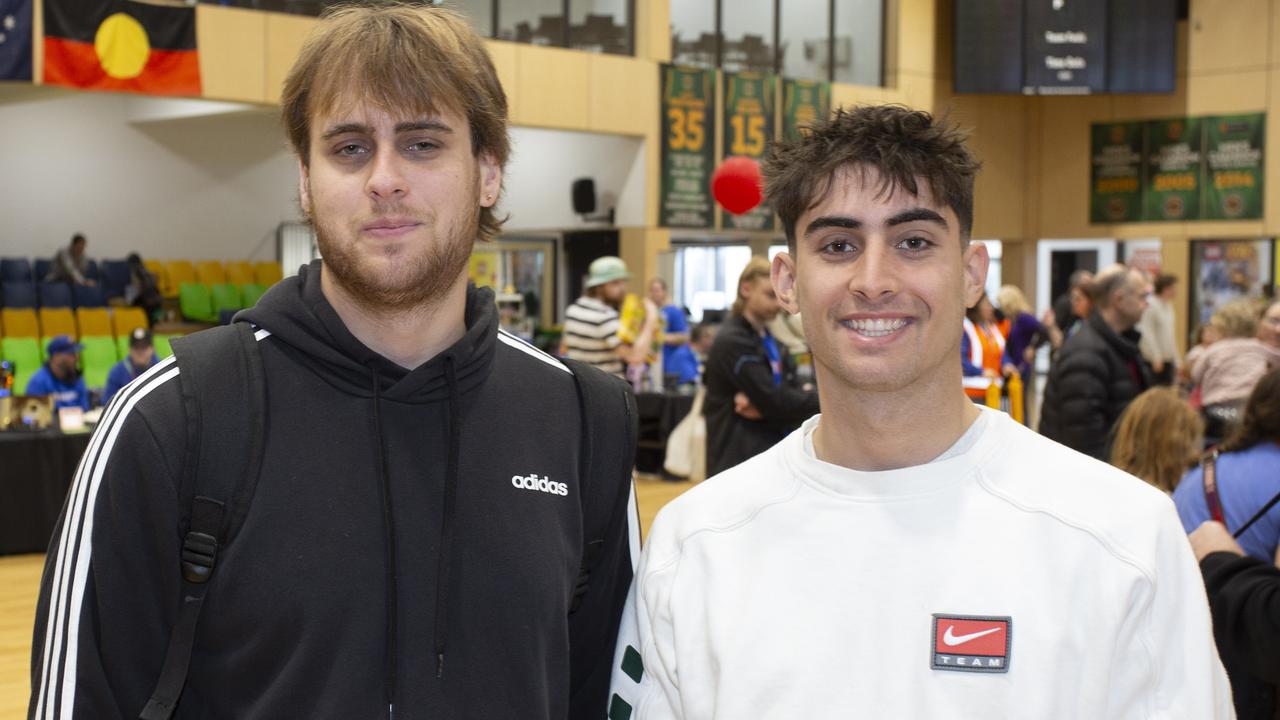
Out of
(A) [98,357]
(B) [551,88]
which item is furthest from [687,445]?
(A) [98,357]

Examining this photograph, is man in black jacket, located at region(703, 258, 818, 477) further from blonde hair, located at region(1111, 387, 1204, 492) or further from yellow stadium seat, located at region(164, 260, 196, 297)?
yellow stadium seat, located at region(164, 260, 196, 297)

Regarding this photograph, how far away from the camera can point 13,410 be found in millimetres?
8336

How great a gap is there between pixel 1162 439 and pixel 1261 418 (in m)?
1.16

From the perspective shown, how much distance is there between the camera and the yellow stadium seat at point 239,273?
694 inches

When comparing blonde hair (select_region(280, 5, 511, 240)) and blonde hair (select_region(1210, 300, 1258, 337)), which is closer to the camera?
blonde hair (select_region(280, 5, 511, 240))

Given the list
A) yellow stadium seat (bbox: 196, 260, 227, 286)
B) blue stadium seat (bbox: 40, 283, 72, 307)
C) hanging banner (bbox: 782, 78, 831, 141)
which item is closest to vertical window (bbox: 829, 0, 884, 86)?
hanging banner (bbox: 782, 78, 831, 141)

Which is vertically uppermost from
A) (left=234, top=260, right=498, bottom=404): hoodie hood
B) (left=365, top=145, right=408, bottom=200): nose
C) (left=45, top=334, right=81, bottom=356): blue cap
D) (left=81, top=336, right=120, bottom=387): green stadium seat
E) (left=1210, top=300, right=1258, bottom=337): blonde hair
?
(left=365, top=145, right=408, bottom=200): nose

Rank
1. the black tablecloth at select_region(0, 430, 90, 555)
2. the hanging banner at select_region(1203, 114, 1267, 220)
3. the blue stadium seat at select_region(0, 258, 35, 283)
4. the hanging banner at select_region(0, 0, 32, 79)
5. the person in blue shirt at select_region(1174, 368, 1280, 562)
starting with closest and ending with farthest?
the person in blue shirt at select_region(1174, 368, 1280, 562), the black tablecloth at select_region(0, 430, 90, 555), the hanging banner at select_region(0, 0, 32, 79), the blue stadium seat at select_region(0, 258, 35, 283), the hanging banner at select_region(1203, 114, 1267, 220)

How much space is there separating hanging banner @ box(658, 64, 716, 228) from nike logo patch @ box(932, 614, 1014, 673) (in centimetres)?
1526

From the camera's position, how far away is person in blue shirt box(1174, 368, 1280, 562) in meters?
3.25

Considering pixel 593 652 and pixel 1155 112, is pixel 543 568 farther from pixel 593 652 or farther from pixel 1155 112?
pixel 1155 112

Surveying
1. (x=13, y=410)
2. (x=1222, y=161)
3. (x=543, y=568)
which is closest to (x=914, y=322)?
(x=543, y=568)

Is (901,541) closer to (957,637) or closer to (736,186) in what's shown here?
(957,637)

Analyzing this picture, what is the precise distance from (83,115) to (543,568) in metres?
18.2
